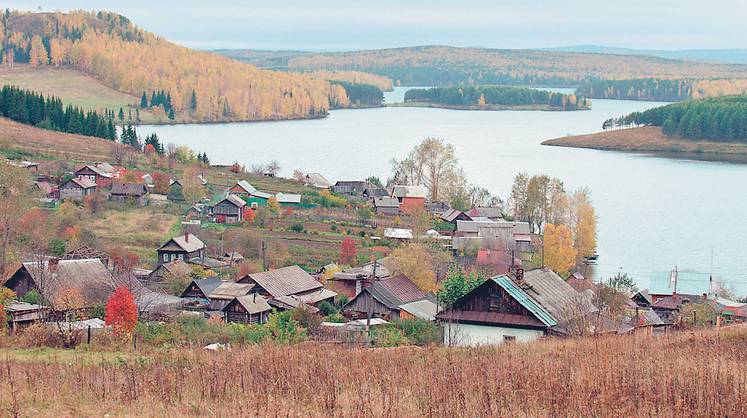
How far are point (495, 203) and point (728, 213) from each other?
31.8 feet

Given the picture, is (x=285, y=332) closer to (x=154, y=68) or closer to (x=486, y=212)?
(x=486, y=212)

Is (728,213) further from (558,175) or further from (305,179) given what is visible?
(305,179)

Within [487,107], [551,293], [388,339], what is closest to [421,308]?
[551,293]

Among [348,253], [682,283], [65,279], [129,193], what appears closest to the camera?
[65,279]

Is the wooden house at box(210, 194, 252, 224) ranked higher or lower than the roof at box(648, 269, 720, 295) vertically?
lower

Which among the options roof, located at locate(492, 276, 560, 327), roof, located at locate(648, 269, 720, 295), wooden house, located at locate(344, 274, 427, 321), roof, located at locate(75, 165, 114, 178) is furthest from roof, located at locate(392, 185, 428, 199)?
roof, located at locate(492, 276, 560, 327)

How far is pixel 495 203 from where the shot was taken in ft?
127

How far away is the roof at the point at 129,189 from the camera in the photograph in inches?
1289

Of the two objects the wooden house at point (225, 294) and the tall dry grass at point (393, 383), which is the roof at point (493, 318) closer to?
the tall dry grass at point (393, 383)

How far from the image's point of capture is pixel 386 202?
37.8 metres

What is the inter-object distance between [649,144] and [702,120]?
435cm

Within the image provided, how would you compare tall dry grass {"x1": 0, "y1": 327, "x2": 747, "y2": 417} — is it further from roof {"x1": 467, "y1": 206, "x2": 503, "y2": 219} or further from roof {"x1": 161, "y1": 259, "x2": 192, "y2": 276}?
roof {"x1": 467, "y1": 206, "x2": 503, "y2": 219}

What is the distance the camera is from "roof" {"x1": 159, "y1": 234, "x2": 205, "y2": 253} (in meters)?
24.7

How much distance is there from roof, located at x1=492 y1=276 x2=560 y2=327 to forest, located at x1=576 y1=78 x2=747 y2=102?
11586cm
